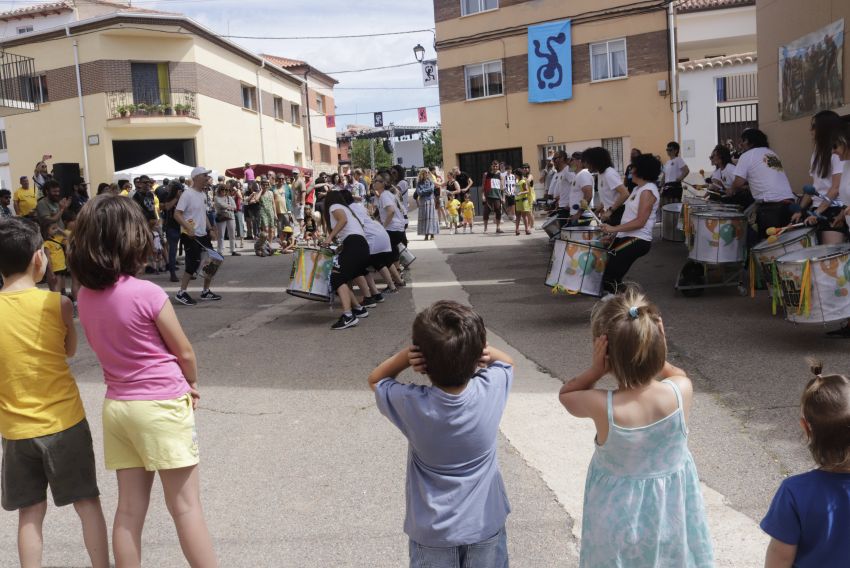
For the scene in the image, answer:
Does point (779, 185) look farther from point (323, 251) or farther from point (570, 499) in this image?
point (570, 499)

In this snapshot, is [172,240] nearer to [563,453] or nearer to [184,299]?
[184,299]

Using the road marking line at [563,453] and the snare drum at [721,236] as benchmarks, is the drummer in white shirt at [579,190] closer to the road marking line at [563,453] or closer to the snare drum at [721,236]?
the snare drum at [721,236]

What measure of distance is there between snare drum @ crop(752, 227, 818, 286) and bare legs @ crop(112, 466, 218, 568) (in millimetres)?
5768

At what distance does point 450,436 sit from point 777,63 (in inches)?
513

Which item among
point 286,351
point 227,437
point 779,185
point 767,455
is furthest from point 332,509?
point 779,185

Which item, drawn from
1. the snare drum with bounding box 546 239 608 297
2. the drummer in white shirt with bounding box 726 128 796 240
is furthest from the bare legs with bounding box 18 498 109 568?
the drummer in white shirt with bounding box 726 128 796 240

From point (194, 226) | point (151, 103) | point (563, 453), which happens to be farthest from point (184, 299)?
point (151, 103)

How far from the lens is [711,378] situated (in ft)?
21.1

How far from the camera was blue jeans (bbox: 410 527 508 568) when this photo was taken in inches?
107

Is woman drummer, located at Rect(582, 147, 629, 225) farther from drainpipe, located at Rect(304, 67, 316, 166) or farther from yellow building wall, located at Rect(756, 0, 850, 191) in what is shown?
drainpipe, located at Rect(304, 67, 316, 166)

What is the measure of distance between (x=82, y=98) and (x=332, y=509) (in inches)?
1257

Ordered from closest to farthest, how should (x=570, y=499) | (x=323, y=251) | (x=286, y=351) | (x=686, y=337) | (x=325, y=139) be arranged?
(x=570, y=499), (x=686, y=337), (x=286, y=351), (x=323, y=251), (x=325, y=139)

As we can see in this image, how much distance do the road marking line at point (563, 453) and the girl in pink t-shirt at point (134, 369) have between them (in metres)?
1.83

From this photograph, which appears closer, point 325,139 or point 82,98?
point 82,98
